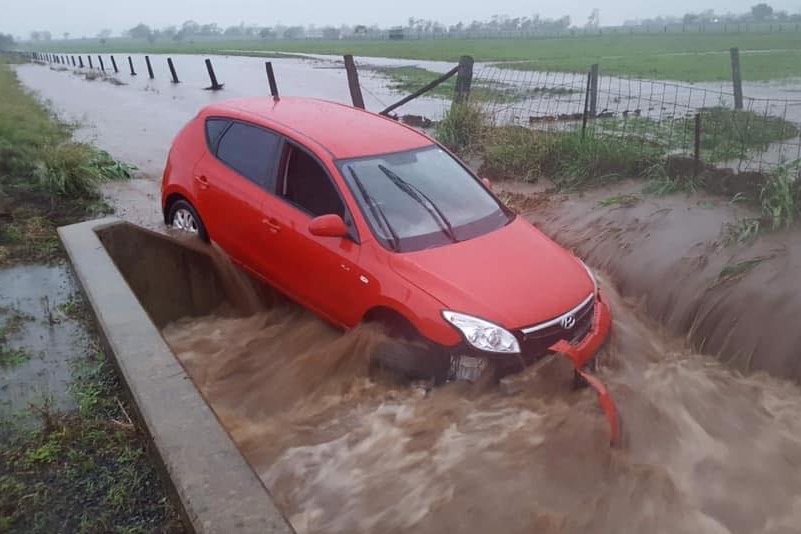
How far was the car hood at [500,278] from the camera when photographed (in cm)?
471

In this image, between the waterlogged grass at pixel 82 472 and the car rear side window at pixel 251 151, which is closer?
the waterlogged grass at pixel 82 472

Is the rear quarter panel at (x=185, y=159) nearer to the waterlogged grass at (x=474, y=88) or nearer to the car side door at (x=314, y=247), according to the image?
the car side door at (x=314, y=247)

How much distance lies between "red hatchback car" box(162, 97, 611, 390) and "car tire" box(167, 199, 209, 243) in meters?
0.02

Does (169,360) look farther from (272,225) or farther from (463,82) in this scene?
(463,82)

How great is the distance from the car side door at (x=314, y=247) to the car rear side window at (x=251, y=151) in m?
0.15

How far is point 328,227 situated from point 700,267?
3552 millimetres

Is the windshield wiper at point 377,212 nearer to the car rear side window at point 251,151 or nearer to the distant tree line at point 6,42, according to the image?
the car rear side window at point 251,151

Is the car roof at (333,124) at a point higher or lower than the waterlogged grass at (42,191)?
higher

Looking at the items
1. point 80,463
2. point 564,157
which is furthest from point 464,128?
point 80,463

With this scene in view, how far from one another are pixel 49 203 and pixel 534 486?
694 cm

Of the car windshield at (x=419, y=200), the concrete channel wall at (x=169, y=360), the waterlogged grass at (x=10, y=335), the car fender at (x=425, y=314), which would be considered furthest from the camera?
the car windshield at (x=419, y=200)

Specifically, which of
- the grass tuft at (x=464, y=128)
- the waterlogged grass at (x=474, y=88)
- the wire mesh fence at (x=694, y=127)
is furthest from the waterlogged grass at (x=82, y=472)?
the waterlogged grass at (x=474, y=88)

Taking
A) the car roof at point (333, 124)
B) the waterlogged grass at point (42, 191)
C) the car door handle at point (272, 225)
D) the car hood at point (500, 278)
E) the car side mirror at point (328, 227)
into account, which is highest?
the car roof at point (333, 124)

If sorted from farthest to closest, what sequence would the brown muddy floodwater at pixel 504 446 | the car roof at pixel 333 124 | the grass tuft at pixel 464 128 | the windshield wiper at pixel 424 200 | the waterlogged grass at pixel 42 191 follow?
1. the grass tuft at pixel 464 128
2. the waterlogged grass at pixel 42 191
3. the car roof at pixel 333 124
4. the windshield wiper at pixel 424 200
5. the brown muddy floodwater at pixel 504 446
